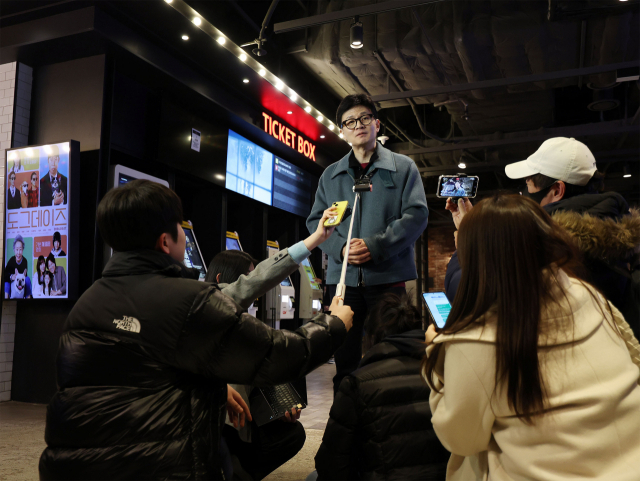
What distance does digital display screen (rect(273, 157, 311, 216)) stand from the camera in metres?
7.74

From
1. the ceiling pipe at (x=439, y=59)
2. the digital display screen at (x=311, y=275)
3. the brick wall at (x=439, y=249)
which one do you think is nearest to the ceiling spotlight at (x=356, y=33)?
the ceiling pipe at (x=439, y=59)

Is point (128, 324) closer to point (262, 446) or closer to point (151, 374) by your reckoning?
point (151, 374)

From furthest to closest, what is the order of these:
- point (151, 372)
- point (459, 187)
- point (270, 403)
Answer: point (459, 187) < point (270, 403) < point (151, 372)

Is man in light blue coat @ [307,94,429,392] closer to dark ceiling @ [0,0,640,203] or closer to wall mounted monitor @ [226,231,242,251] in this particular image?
dark ceiling @ [0,0,640,203]

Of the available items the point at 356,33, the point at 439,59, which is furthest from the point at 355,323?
the point at 439,59

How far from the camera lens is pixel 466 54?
17.9ft

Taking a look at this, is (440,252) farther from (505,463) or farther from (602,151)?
(505,463)

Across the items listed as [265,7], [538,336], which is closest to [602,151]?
[265,7]

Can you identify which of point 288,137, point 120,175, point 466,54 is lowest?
point 120,175

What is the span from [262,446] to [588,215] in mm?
1533

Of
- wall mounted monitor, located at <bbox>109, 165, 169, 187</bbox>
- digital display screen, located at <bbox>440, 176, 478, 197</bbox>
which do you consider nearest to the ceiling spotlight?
wall mounted monitor, located at <bbox>109, 165, 169, 187</bbox>

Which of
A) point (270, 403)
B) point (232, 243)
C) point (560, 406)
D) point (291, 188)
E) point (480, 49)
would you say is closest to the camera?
point (560, 406)

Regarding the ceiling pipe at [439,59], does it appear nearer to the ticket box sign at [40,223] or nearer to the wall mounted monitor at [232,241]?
the ticket box sign at [40,223]

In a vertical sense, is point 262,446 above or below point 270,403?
below
